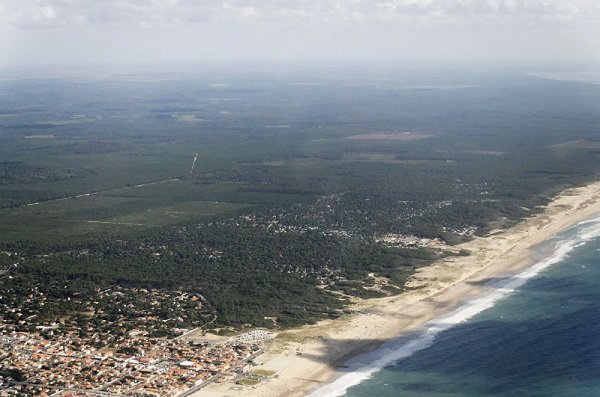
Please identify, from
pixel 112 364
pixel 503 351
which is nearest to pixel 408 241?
pixel 503 351

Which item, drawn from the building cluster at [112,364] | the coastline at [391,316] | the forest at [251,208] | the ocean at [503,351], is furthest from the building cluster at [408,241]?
the building cluster at [112,364]

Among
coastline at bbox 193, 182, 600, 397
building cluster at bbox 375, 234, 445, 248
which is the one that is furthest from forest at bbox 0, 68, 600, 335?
coastline at bbox 193, 182, 600, 397

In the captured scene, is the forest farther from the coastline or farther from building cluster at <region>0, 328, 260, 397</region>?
building cluster at <region>0, 328, 260, 397</region>

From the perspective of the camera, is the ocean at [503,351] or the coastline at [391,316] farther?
the coastline at [391,316]

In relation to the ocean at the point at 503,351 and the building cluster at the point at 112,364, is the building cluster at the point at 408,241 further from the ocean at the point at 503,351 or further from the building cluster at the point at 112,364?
the building cluster at the point at 112,364

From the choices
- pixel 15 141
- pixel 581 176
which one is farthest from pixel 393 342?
pixel 15 141

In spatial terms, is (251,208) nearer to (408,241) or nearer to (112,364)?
(408,241)
